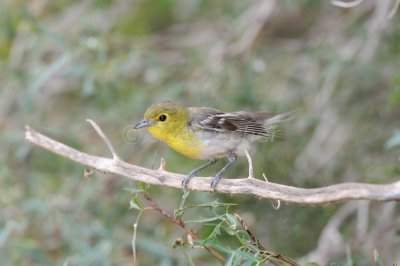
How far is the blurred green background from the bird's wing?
0.76m

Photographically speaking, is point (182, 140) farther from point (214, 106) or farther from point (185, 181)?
point (214, 106)

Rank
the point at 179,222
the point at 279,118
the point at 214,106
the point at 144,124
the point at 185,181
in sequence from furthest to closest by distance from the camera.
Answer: the point at 214,106, the point at 279,118, the point at 144,124, the point at 185,181, the point at 179,222

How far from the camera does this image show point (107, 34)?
585 centimetres

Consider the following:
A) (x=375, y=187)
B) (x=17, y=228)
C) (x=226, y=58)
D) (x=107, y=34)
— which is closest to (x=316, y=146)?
(x=226, y=58)

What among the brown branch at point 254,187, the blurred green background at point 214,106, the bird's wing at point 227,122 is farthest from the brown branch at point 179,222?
the blurred green background at point 214,106

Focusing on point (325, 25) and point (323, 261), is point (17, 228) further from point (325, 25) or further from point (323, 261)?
point (325, 25)

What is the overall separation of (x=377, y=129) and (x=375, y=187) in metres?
3.05

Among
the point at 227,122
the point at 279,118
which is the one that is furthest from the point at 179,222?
the point at 279,118

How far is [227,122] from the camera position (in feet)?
14.4

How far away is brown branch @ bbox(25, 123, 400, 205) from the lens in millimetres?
2473

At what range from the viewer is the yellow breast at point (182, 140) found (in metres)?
4.20

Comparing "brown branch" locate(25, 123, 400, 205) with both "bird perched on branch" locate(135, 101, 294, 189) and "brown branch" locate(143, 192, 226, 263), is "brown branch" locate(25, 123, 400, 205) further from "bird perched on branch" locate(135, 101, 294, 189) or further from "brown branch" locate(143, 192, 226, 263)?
"bird perched on branch" locate(135, 101, 294, 189)

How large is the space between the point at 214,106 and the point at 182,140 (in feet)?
3.79

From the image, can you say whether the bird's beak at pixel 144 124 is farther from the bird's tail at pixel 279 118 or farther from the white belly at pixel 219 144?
the bird's tail at pixel 279 118
